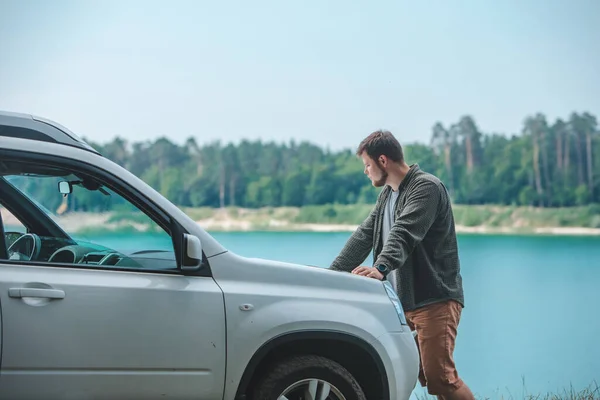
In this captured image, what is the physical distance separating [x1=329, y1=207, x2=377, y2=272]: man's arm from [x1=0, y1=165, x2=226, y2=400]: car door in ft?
4.29

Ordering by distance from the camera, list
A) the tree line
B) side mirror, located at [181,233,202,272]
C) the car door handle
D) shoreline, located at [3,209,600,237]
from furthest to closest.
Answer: the tree line
shoreline, located at [3,209,600,237]
side mirror, located at [181,233,202,272]
the car door handle

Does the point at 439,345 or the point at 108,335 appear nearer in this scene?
the point at 108,335

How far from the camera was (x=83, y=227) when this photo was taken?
3.37 m

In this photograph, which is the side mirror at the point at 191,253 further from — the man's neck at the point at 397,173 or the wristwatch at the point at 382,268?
the man's neck at the point at 397,173

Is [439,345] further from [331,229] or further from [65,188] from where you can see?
[331,229]

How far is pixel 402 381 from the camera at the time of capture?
3.55m

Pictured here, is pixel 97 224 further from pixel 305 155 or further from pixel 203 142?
pixel 203 142

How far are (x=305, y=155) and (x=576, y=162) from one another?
15.2 meters

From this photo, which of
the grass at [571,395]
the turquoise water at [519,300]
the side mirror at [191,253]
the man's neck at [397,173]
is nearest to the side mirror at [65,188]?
the side mirror at [191,253]

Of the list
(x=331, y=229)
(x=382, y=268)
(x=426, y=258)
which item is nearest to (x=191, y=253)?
(x=382, y=268)

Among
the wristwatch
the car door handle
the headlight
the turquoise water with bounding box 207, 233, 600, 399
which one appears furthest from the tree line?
the car door handle

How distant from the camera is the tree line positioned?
42.0m

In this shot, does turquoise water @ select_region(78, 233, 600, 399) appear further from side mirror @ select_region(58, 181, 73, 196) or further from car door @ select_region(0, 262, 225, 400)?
side mirror @ select_region(58, 181, 73, 196)

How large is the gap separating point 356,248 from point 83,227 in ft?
5.12
